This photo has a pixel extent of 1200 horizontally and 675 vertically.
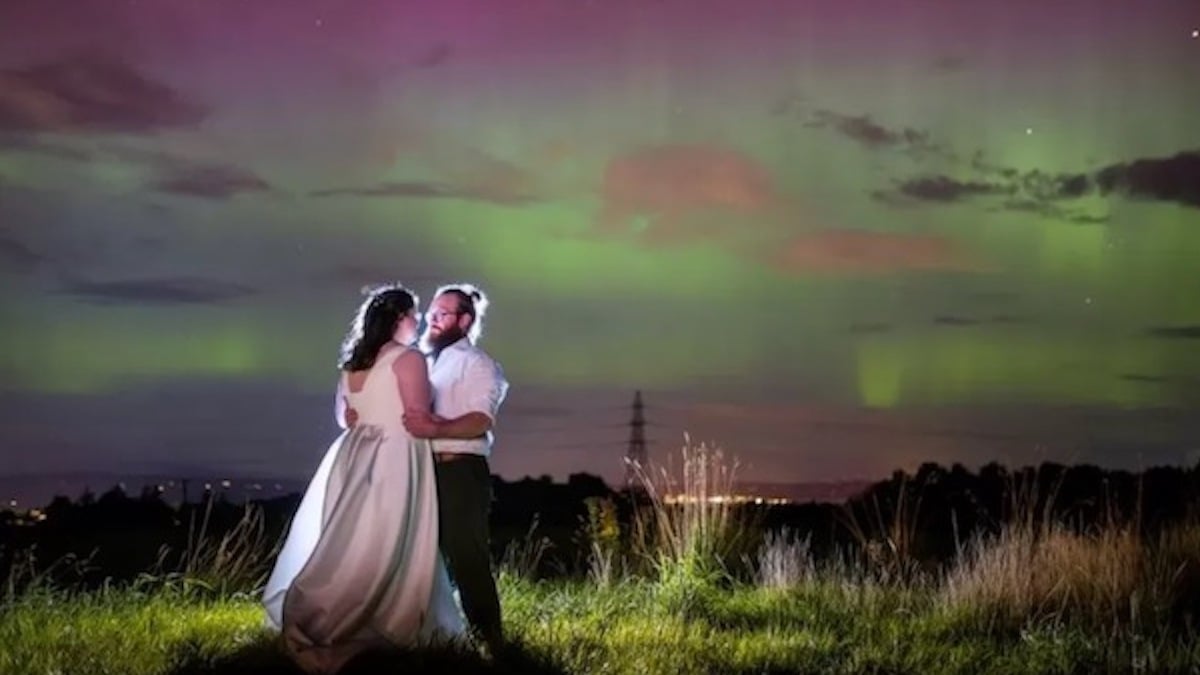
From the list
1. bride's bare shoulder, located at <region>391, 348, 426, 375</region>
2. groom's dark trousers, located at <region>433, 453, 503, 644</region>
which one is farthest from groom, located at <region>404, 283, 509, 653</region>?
bride's bare shoulder, located at <region>391, 348, 426, 375</region>

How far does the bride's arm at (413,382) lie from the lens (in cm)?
927

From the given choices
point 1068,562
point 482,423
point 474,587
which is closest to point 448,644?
point 474,587

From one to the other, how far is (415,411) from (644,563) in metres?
5.51

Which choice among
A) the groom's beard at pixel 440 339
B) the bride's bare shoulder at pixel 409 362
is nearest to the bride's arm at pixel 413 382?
the bride's bare shoulder at pixel 409 362

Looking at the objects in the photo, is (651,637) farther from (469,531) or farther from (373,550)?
(373,550)

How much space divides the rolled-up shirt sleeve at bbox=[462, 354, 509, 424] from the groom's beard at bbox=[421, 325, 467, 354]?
20cm

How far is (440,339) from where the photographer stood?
9656 mm

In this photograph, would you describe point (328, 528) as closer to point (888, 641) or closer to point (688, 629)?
point (688, 629)

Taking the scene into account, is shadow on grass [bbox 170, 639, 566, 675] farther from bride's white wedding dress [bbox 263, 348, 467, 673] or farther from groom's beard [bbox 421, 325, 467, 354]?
groom's beard [bbox 421, 325, 467, 354]

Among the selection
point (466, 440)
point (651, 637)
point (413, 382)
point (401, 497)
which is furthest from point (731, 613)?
point (413, 382)

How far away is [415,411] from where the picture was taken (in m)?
9.27

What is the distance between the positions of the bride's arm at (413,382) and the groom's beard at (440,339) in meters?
0.32

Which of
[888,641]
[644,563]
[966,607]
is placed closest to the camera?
[888,641]

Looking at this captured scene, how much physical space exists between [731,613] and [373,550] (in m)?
3.96
